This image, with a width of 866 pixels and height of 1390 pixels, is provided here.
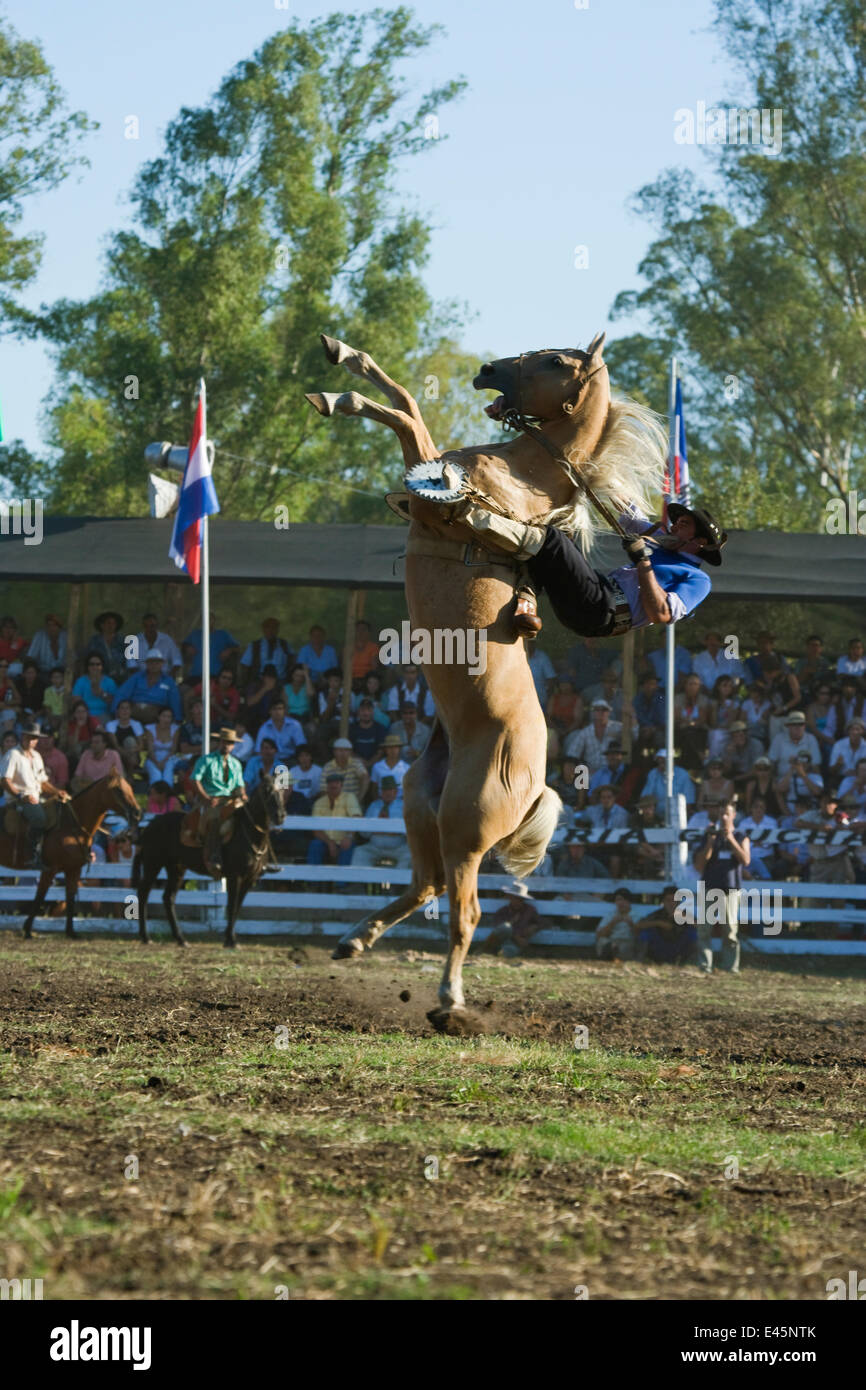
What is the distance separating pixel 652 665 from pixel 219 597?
9.06 metres

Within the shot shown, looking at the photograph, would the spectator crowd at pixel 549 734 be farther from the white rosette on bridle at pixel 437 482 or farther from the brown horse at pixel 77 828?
the white rosette on bridle at pixel 437 482

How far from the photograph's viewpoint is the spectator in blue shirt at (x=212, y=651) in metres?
17.4

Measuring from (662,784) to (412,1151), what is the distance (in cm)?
1149

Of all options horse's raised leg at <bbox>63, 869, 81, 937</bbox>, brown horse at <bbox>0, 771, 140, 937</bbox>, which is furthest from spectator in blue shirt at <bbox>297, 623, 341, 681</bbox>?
horse's raised leg at <bbox>63, 869, 81, 937</bbox>

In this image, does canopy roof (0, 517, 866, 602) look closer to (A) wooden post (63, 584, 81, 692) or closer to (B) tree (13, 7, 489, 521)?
(A) wooden post (63, 584, 81, 692)

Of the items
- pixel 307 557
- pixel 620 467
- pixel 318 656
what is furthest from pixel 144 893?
pixel 620 467

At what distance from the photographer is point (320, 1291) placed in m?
2.98

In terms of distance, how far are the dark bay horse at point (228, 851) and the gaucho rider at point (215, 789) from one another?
0.09m

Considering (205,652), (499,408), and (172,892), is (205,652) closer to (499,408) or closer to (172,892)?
(172,892)

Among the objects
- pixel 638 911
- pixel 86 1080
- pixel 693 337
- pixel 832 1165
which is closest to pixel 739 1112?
pixel 832 1165

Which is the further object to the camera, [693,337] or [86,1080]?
[693,337]

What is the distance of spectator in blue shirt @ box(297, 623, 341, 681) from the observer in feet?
56.7

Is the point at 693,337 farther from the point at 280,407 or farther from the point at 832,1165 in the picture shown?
the point at 832,1165

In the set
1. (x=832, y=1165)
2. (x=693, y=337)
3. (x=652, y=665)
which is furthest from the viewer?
(x=693, y=337)
